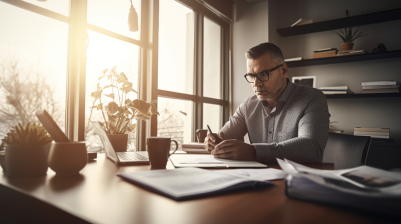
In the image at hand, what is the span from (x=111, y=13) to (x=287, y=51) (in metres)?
2.68

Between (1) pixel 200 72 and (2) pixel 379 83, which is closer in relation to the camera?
(2) pixel 379 83

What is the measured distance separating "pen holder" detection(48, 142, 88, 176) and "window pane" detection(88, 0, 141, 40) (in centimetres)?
169

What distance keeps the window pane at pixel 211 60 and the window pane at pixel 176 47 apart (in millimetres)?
334

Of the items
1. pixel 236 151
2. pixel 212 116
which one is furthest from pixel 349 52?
pixel 236 151

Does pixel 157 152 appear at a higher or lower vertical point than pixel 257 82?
lower

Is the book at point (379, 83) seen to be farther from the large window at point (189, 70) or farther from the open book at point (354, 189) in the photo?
the open book at point (354, 189)

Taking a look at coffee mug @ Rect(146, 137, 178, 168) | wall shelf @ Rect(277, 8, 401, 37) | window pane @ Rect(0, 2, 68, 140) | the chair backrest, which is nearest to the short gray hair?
the chair backrest

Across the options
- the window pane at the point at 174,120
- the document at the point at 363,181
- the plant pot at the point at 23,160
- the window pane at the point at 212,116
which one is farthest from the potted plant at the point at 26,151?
the window pane at the point at 212,116

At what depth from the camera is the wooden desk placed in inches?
16.4

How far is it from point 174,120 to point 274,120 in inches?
60.2

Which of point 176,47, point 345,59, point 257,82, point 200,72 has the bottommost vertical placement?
point 257,82

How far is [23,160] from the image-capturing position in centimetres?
74

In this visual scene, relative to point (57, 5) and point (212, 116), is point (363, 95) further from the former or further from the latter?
point (57, 5)

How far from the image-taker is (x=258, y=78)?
176cm
